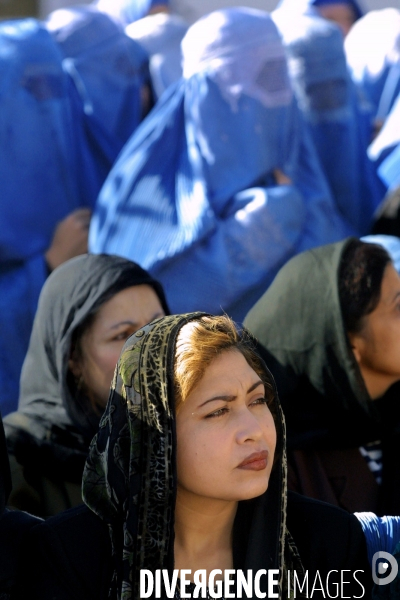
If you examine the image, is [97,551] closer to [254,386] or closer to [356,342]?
[254,386]

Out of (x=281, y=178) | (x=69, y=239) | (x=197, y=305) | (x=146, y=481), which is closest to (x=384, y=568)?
(x=146, y=481)

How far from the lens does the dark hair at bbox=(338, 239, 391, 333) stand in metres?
2.47

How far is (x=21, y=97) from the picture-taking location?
165 inches

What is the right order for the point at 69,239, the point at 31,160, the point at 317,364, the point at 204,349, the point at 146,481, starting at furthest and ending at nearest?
the point at 31,160, the point at 69,239, the point at 317,364, the point at 204,349, the point at 146,481

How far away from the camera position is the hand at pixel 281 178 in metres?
3.91

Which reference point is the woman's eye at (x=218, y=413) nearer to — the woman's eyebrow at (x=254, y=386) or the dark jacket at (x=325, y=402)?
the woman's eyebrow at (x=254, y=386)

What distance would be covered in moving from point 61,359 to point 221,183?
1553mm

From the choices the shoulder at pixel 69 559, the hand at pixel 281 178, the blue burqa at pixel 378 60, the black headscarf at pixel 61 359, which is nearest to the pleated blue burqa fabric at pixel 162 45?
the blue burqa at pixel 378 60

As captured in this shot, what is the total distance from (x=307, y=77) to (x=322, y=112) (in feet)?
0.56

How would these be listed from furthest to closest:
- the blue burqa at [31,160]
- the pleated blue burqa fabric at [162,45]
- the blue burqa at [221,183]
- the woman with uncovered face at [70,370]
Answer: the pleated blue burqa fabric at [162,45]
the blue burqa at [31,160]
the blue burqa at [221,183]
the woman with uncovered face at [70,370]

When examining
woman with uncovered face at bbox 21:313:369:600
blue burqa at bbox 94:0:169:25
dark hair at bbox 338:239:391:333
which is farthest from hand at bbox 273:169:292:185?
blue burqa at bbox 94:0:169:25

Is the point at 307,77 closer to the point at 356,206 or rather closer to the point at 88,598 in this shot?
the point at 356,206

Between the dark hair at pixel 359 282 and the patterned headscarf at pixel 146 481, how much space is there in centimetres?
78

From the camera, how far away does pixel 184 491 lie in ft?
5.71
